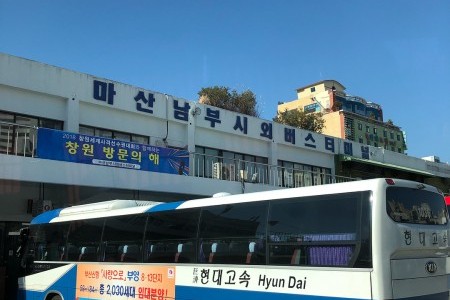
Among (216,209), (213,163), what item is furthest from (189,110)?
(216,209)

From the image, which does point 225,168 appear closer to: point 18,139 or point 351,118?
point 18,139

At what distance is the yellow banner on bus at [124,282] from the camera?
7949 millimetres

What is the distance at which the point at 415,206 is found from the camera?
6.39 m

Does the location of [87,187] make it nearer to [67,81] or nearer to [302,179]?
[67,81]

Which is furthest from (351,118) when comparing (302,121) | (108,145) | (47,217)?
(47,217)

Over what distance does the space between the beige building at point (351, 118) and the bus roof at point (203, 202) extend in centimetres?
7028

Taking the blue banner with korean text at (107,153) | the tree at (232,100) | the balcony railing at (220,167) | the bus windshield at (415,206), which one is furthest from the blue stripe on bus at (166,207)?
the tree at (232,100)

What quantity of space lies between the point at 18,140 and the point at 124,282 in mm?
7499

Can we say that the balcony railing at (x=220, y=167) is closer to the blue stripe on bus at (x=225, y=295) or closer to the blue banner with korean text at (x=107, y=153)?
the blue banner with korean text at (x=107, y=153)

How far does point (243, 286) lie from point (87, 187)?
338 inches

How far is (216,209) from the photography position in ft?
24.5

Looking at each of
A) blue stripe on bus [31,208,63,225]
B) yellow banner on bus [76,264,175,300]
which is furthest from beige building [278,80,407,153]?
yellow banner on bus [76,264,175,300]

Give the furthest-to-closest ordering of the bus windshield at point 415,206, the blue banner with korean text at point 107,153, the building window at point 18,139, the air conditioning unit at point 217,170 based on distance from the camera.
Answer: the air conditioning unit at point 217,170 < the building window at point 18,139 < the blue banner with korean text at point 107,153 < the bus windshield at point 415,206

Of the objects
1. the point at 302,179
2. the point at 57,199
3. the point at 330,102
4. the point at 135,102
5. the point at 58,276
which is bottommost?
the point at 58,276
